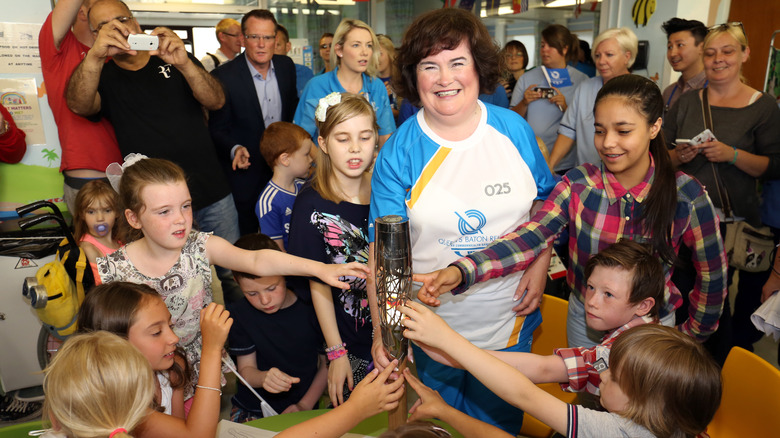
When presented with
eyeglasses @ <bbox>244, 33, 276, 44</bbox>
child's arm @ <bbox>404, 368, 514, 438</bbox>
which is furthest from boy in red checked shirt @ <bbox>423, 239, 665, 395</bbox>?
eyeglasses @ <bbox>244, 33, 276, 44</bbox>

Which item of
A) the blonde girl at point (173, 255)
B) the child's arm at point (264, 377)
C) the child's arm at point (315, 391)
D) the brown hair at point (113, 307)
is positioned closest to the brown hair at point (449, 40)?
the blonde girl at point (173, 255)

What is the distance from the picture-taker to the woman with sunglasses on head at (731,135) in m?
2.64

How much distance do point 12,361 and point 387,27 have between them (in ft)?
20.1

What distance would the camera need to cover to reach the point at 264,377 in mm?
2113

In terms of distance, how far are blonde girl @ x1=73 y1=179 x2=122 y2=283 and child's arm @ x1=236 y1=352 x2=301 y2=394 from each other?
3.28 feet

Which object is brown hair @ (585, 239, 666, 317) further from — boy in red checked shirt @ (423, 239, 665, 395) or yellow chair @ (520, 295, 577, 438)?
yellow chair @ (520, 295, 577, 438)

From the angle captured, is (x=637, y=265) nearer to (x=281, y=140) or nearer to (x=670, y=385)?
(x=670, y=385)

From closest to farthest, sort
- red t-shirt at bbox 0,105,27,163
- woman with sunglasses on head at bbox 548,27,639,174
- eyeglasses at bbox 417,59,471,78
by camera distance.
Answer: eyeglasses at bbox 417,59,471,78 < red t-shirt at bbox 0,105,27,163 < woman with sunglasses on head at bbox 548,27,639,174

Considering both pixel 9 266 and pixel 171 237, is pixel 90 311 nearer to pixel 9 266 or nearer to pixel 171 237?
pixel 171 237

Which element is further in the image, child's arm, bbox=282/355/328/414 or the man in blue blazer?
the man in blue blazer

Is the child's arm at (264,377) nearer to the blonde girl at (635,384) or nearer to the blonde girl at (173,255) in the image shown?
the blonde girl at (173,255)

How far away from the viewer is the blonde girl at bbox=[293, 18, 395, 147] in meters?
3.25

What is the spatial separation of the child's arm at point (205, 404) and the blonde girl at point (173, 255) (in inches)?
13.1

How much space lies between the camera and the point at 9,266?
2586 millimetres
